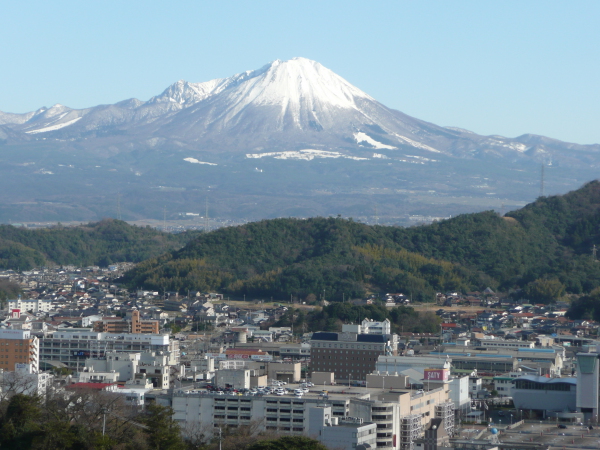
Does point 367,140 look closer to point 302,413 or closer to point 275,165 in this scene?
point 275,165

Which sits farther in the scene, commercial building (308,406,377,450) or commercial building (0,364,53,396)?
commercial building (0,364,53,396)

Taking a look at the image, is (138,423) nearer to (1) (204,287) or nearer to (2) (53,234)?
(1) (204,287)

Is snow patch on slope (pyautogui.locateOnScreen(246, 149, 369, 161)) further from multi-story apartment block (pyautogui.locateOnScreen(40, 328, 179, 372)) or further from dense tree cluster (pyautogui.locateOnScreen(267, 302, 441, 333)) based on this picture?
multi-story apartment block (pyautogui.locateOnScreen(40, 328, 179, 372))

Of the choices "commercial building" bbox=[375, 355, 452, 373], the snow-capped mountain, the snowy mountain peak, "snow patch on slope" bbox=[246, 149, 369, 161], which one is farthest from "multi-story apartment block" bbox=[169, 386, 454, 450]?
the snowy mountain peak

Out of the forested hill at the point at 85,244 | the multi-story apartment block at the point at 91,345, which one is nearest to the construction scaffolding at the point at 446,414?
the multi-story apartment block at the point at 91,345

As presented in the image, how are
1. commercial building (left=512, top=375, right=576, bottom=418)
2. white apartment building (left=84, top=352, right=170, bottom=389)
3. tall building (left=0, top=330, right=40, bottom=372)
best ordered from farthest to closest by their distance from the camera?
tall building (left=0, top=330, right=40, bottom=372) < white apartment building (left=84, top=352, right=170, bottom=389) < commercial building (left=512, top=375, right=576, bottom=418)

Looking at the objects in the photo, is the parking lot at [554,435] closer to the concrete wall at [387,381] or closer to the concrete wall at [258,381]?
the concrete wall at [387,381]

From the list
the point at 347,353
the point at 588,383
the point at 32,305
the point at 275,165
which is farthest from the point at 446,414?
the point at 275,165
